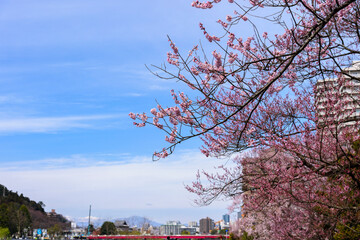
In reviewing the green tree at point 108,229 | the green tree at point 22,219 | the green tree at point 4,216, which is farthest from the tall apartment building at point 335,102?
the green tree at point 108,229

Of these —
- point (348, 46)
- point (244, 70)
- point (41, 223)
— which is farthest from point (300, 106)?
point (41, 223)

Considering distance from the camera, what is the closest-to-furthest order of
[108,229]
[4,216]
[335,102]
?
[335,102], [4,216], [108,229]

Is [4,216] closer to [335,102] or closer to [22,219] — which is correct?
[22,219]

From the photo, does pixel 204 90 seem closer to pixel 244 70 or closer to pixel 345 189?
pixel 244 70

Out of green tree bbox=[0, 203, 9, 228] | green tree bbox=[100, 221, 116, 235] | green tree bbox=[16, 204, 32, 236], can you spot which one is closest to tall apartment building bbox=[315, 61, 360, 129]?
green tree bbox=[0, 203, 9, 228]

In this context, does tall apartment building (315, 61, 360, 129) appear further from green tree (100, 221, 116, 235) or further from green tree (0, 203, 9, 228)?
green tree (100, 221, 116, 235)

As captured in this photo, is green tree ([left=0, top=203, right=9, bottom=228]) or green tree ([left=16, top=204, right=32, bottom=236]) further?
green tree ([left=16, top=204, right=32, bottom=236])

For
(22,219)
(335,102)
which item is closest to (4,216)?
(22,219)

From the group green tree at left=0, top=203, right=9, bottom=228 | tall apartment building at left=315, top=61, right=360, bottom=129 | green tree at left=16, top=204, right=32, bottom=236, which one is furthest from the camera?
green tree at left=16, top=204, right=32, bottom=236

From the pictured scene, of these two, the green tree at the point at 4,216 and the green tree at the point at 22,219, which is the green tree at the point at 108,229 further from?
the green tree at the point at 4,216

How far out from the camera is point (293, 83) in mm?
9727

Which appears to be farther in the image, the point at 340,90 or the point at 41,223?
the point at 41,223

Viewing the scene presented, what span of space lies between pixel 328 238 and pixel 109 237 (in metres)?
92.1

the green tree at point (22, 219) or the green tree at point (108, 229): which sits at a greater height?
the green tree at point (22, 219)
